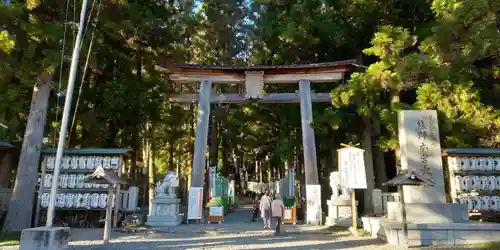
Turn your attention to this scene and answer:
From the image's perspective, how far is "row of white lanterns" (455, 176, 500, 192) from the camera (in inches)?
471

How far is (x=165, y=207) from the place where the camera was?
1298 cm

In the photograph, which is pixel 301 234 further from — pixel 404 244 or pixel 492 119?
pixel 492 119

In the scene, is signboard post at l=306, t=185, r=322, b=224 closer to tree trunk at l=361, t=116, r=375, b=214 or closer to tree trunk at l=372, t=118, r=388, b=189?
tree trunk at l=361, t=116, r=375, b=214

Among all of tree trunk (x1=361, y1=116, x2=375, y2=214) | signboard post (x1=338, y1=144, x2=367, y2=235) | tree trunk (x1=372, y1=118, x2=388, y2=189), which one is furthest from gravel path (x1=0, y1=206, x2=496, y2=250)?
tree trunk (x1=372, y1=118, x2=388, y2=189)

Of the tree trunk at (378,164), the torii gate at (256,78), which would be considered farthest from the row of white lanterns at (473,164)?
the torii gate at (256,78)

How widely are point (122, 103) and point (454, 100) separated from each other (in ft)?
40.9

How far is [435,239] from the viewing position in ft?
28.6

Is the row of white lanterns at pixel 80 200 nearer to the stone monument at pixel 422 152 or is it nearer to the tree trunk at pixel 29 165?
the tree trunk at pixel 29 165

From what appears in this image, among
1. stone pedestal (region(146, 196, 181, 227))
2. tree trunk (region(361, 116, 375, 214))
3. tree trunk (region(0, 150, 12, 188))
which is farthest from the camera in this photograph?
tree trunk (region(361, 116, 375, 214))

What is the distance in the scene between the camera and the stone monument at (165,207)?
12712mm

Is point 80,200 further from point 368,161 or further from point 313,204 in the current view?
point 368,161

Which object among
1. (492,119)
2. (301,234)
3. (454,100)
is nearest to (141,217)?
(301,234)

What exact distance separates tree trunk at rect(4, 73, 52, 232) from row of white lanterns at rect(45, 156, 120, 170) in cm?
65

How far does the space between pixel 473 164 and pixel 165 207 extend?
35.8 ft
